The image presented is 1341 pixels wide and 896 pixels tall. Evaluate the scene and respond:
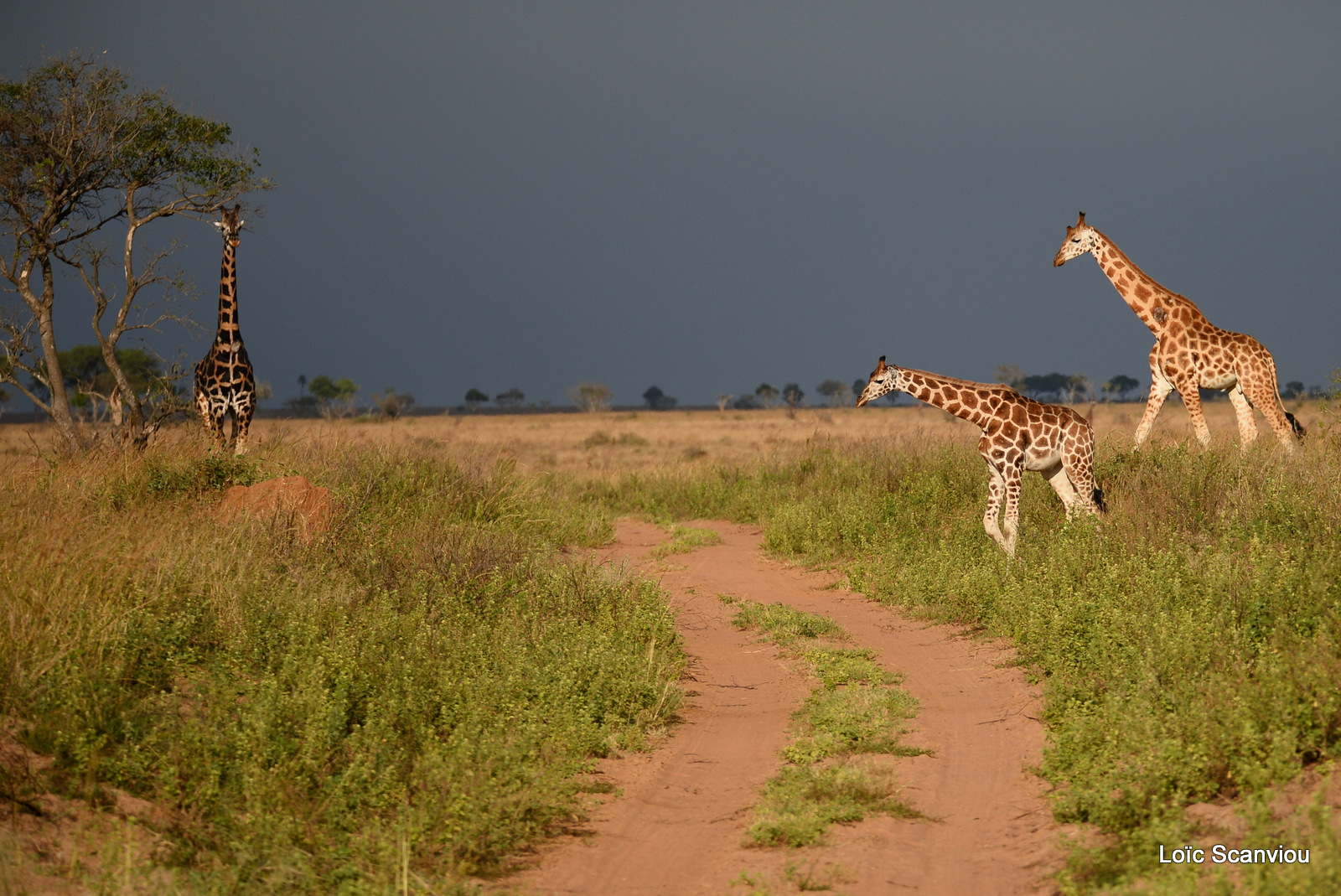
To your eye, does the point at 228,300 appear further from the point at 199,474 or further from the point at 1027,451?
the point at 1027,451

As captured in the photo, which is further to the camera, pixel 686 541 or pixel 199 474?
pixel 686 541

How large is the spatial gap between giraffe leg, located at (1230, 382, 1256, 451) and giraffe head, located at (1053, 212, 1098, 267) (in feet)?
8.49

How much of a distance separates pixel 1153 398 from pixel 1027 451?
344cm

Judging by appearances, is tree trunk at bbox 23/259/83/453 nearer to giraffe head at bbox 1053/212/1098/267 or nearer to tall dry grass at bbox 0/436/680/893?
tall dry grass at bbox 0/436/680/893

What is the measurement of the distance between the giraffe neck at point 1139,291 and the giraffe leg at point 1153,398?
0.50 meters

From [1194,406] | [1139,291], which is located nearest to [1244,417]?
[1194,406]

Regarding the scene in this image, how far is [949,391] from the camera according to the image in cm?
1155

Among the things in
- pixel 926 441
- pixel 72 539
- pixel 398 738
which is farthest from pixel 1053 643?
pixel 926 441

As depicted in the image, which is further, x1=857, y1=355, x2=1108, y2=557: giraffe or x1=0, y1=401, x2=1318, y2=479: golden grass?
x1=0, y1=401, x2=1318, y2=479: golden grass

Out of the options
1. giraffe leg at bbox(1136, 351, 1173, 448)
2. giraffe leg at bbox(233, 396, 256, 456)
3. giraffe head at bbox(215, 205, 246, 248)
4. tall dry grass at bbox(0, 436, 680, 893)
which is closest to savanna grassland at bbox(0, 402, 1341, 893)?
tall dry grass at bbox(0, 436, 680, 893)

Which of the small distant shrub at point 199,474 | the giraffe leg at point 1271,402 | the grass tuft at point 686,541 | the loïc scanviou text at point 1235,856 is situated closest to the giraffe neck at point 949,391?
the giraffe leg at point 1271,402

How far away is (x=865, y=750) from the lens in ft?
21.6

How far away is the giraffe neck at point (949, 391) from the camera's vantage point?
11.3 meters

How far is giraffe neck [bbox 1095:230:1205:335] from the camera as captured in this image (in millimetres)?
12906
